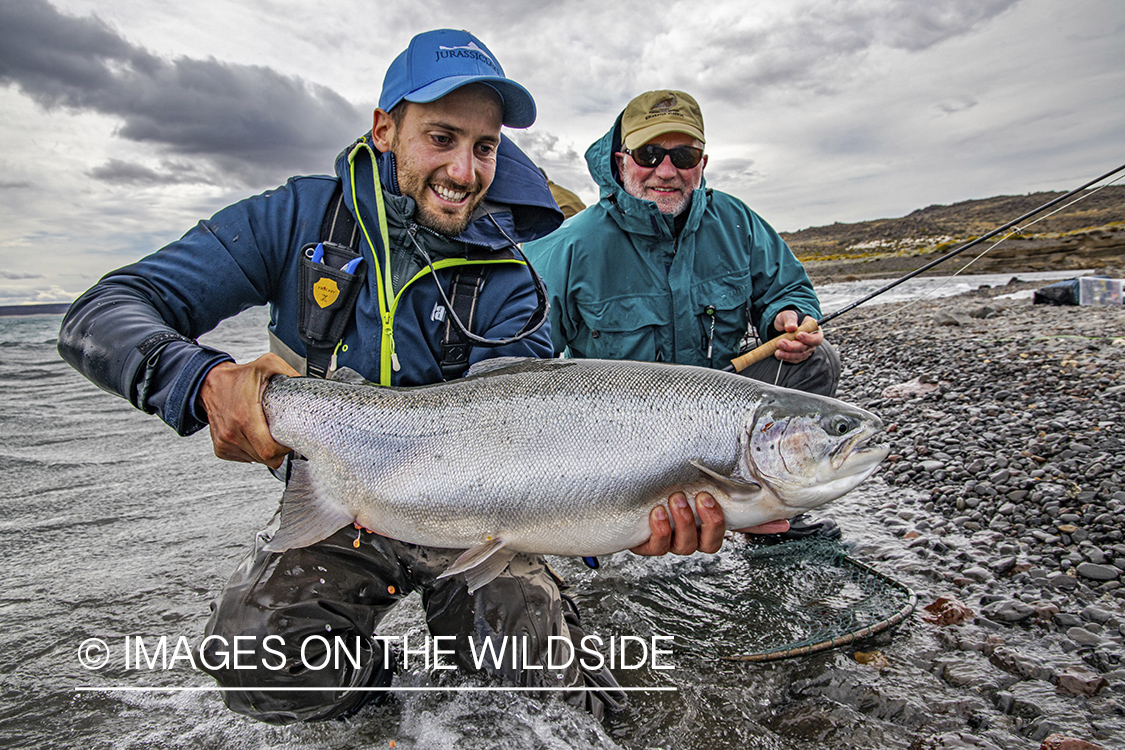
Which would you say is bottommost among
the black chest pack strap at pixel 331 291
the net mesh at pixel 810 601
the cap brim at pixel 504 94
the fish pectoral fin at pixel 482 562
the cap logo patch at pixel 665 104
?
the net mesh at pixel 810 601

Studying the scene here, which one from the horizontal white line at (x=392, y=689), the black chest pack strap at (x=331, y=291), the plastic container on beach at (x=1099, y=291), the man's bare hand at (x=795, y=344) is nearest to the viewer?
the horizontal white line at (x=392, y=689)

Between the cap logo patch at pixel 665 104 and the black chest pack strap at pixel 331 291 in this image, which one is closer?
the black chest pack strap at pixel 331 291

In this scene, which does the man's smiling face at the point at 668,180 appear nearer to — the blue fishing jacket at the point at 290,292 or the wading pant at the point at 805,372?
the wading pant at the point at 805,372

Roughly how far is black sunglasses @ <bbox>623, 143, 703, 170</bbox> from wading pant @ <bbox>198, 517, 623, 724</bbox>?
11.1ft

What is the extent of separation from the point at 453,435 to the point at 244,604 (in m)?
1.06

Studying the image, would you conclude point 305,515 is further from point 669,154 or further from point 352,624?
point 669,154

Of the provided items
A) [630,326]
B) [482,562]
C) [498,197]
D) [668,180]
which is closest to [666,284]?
[630,326]

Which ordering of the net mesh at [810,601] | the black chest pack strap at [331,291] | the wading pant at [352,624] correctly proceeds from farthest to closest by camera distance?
1. the net mesh at [810,601]
2. the black chest pack strap at [331,291]
3. the wading pant at [352,624]

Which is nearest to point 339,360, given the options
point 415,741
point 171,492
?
point 415,741

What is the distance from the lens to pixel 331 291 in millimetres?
2834

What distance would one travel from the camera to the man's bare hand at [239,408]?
89.7 inches

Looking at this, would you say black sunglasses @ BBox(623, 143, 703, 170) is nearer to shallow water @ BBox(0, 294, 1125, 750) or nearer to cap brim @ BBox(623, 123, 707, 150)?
cap brim @ BBox(623, 123, 707, 150)

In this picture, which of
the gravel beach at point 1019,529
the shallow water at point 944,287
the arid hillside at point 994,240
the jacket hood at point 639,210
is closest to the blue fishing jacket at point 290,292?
the jacket hood at point 639,210

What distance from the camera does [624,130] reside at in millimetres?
5199
